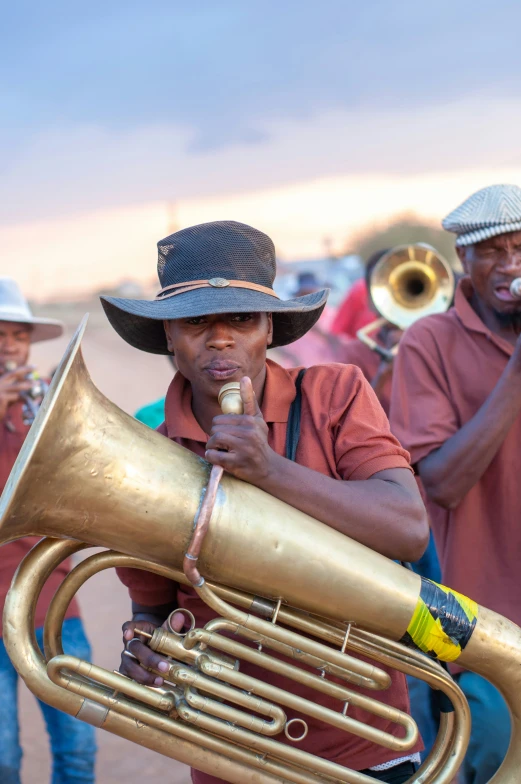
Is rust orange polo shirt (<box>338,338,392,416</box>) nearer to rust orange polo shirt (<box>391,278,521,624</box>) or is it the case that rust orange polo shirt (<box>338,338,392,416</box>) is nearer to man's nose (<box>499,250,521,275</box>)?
rust orange polo shirt (<box>391,278,521,624</box>)

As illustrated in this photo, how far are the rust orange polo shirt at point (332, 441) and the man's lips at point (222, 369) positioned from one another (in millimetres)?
139

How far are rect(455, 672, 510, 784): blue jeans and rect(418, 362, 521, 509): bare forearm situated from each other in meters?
0.58

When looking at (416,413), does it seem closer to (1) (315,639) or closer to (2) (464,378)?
(2) (464,378)

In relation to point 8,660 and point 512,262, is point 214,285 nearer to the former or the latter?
point 512,262

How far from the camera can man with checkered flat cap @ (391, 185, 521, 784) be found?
10.2 ft

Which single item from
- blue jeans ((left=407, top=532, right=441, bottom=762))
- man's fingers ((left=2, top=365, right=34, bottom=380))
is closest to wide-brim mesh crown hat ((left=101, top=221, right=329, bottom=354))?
blue jeans ((left=407, top=532, right=441, bottom=762))

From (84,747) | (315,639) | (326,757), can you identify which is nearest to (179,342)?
(315,639)

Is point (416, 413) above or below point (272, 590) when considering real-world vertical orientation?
above

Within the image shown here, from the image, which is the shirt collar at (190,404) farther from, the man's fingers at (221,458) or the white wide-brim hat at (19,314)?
the white wide-brim hat at (19,314)

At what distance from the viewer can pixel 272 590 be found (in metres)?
2.13

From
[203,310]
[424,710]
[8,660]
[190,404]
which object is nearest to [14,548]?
[8,660]

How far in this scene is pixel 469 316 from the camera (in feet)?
11.1

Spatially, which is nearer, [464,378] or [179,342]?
[179,342]

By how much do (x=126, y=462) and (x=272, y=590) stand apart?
1.40 ft
